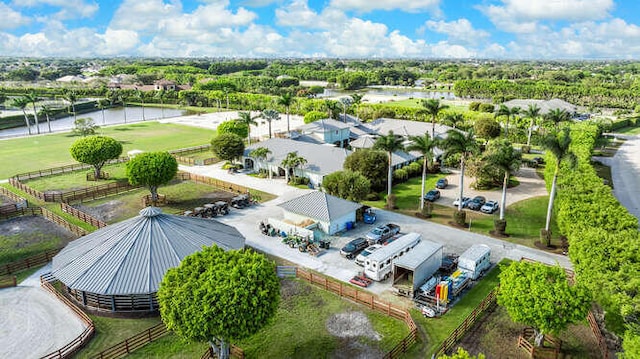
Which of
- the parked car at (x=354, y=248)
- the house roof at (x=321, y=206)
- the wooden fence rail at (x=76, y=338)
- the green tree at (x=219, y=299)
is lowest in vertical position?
the wooden fence rail at (x=76, y=338)

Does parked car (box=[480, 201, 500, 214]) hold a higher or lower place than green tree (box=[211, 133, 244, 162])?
lower

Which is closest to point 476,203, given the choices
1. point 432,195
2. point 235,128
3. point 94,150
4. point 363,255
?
point 432,195

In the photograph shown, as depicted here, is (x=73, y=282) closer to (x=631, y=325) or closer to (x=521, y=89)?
(x=631, y=325)

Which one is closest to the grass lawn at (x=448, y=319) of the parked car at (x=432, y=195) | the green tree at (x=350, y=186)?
the green tree at (x=350, y=186)

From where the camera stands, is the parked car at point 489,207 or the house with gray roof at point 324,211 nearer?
the house with gray roof at point 324,211

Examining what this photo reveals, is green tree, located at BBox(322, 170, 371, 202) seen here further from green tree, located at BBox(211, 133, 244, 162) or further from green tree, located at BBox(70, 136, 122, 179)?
green tree, located at BBox(70, 136, 122, 179)

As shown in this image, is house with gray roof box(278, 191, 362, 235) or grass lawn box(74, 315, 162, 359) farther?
house with gray roof box(278, 191, 362, 235)

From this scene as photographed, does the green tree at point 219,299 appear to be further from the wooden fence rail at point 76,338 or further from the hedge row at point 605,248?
the hedge row at point 605,248

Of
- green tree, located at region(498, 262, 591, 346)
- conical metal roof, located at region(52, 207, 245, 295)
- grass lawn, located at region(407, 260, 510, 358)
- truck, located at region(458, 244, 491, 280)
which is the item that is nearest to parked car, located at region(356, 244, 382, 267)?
grass lawn, located at region(407, 260, 510, 358)
